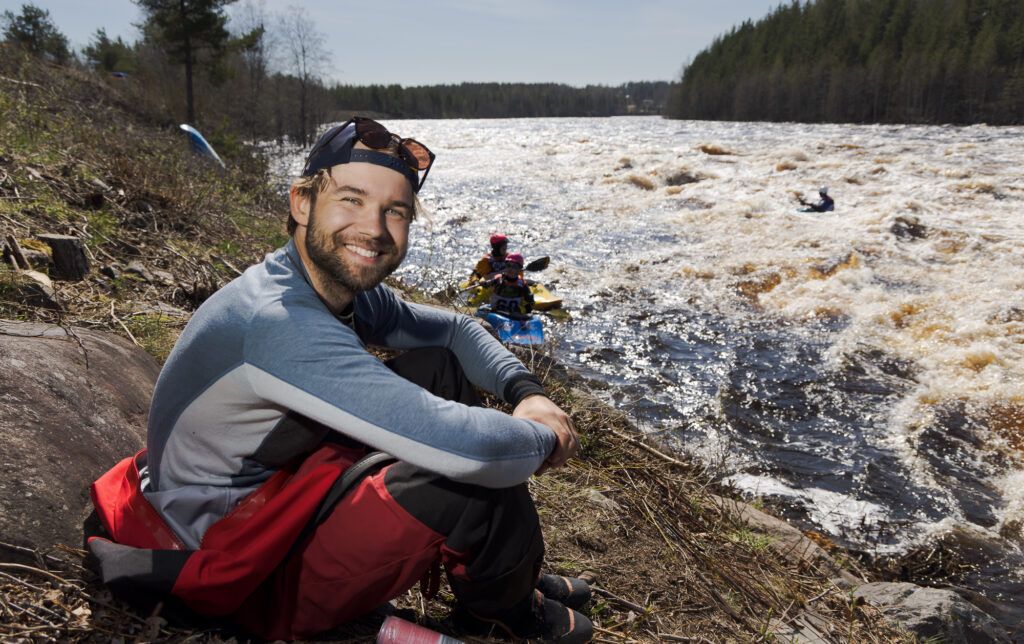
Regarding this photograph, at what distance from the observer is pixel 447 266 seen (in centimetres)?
1265

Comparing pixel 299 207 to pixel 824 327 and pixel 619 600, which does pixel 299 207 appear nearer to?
pixel 619 600

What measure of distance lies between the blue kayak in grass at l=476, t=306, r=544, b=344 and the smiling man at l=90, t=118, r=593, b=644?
5.45 m

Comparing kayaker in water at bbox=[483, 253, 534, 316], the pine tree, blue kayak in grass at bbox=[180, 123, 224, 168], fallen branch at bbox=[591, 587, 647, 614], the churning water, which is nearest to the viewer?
fallen branch at bbox=[591, 587, 647, 614]

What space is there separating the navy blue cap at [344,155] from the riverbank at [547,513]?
1299 millimetres

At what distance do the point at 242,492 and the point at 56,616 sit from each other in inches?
20.4

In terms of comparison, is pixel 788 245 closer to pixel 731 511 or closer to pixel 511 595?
pixel 731 511

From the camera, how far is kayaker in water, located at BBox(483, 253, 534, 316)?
8070 mm

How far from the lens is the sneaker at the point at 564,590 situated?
204 centimetres

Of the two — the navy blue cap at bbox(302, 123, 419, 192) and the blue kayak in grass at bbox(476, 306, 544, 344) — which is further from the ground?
the navy blue cap at bbox(302, 123, 419, 192)

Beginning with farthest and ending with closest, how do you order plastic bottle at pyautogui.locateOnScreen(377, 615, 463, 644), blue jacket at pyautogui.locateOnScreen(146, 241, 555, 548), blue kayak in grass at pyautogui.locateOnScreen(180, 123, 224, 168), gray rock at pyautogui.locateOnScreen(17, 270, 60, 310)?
1. blue kayak in grass at pyautogui.locateOnScreen(180, 123, 224, 168)
2. gray rock at pyautogui.locateOnScreen(17, 270, 60, 310)
3. plastic bottle at pyautogui.locateOnScreen(377, 615, 463, 644)
4. blue jacket at pyautogui.locateOnScreen(146, 241, 555, 548)

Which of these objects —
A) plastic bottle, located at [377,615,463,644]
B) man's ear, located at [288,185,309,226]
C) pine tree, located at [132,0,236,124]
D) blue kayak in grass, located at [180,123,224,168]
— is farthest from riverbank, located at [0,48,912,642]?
pine tree, located at [132,0,236,124]

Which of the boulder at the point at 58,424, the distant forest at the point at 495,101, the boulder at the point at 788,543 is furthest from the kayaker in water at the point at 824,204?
the distant forest at the point at 495,101

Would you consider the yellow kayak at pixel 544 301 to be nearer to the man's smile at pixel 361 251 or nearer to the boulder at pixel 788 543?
the boulder at pixel 788 543

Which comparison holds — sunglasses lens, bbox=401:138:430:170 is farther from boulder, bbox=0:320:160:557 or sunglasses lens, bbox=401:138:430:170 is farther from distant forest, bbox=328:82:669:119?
distant forest, bbox=328:82:669:119
